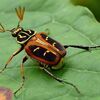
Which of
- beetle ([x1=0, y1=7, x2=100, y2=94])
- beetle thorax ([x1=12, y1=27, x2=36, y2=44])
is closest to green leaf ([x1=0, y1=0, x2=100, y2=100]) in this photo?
beetle ([x1=0, y1=7, x2=100, y2=94])

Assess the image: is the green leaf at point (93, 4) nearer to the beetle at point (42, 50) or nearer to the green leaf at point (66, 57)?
the green leaf at point (66, 57)

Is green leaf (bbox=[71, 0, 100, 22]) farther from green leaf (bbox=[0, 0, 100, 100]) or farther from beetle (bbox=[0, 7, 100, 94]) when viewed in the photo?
beetle (bbox=[0, 7, 100, 94])

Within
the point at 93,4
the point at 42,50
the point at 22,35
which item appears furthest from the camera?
the point at 93,4

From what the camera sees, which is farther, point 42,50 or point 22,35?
point 22,35

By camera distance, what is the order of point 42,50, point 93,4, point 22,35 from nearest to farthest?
point 42,50
point 22,35
point 93,4

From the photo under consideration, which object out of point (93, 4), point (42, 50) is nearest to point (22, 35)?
point (42, 50)

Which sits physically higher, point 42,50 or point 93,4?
point 42,50

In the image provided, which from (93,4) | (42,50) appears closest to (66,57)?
(42,50)

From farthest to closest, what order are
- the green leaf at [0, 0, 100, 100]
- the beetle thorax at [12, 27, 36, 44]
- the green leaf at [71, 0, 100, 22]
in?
the green leaf at [71, 0, 100, 22], the beetle thorax at [12, 27, 36, 44], the green leaf at [0, 0, 100, 100]

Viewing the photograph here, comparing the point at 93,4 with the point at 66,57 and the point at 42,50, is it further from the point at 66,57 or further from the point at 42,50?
the point at 42,50
